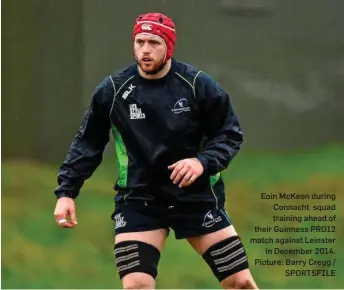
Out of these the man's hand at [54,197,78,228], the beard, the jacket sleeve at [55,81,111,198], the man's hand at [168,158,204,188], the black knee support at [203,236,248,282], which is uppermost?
the beard

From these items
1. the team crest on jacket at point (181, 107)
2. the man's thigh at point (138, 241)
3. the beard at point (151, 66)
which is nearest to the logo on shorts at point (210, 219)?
the man's thigh at point (138, 241)

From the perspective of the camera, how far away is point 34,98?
818 centimetres

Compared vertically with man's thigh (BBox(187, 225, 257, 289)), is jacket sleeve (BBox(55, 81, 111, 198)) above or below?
above

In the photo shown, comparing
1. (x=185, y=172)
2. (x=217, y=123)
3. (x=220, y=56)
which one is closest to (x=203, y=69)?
(x=220, y=56)

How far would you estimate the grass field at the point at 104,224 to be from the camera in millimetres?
8078

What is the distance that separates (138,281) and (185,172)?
638 millimetres

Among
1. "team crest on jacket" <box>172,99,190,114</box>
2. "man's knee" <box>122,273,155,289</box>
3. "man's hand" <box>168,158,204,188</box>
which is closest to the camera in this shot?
"man's hand" <box>168,158,204,188</box>

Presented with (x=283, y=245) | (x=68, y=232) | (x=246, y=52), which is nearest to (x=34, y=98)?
(x=68, y=232)

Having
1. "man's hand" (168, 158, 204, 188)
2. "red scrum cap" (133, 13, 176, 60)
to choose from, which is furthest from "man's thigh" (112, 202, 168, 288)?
"red scrum cap" (133, 13, 176, 60)

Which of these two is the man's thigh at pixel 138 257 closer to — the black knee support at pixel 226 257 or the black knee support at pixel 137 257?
the black knee support at pixel 137 257

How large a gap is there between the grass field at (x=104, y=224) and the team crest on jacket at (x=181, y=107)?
2330 millimetres

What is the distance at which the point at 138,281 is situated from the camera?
225 inches

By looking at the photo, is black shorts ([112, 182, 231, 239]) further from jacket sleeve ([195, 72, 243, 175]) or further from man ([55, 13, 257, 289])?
jacket sleeve ([195, 72, 243, 175])

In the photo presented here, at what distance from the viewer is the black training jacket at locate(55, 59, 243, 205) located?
19.1ft
